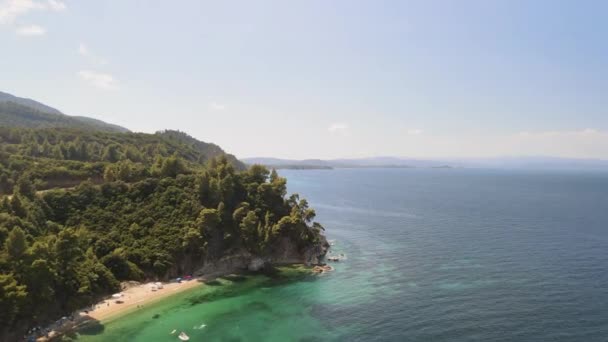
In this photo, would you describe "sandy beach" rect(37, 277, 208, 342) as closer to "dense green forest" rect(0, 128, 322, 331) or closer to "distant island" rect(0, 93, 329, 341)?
"distant island" rect(0, 93, 329, 341)

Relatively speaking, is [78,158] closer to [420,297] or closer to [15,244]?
[15,244]

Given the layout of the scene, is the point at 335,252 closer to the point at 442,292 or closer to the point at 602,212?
the point at 442,292

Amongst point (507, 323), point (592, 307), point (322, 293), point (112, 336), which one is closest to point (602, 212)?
point (592, 307)

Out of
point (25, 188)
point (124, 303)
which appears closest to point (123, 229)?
point (25, 188)

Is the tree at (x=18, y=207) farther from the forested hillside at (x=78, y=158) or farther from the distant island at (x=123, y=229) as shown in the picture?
the forested hillside at (x=78, y=158)

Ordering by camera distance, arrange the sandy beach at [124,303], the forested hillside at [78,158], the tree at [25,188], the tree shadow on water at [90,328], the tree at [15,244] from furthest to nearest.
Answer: the forested hillside at [78,158] < the tree at [25,188] < the sandy beach at [124,303] < the tree shadow on water at [90,328] < the tree at [15,244]

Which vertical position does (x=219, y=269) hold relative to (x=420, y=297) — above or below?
below

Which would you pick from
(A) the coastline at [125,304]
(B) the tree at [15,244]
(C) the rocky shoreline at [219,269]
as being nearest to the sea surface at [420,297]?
(A) the coastline at [125,304]

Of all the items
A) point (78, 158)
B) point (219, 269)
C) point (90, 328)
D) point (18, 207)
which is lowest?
point (90, 328)
